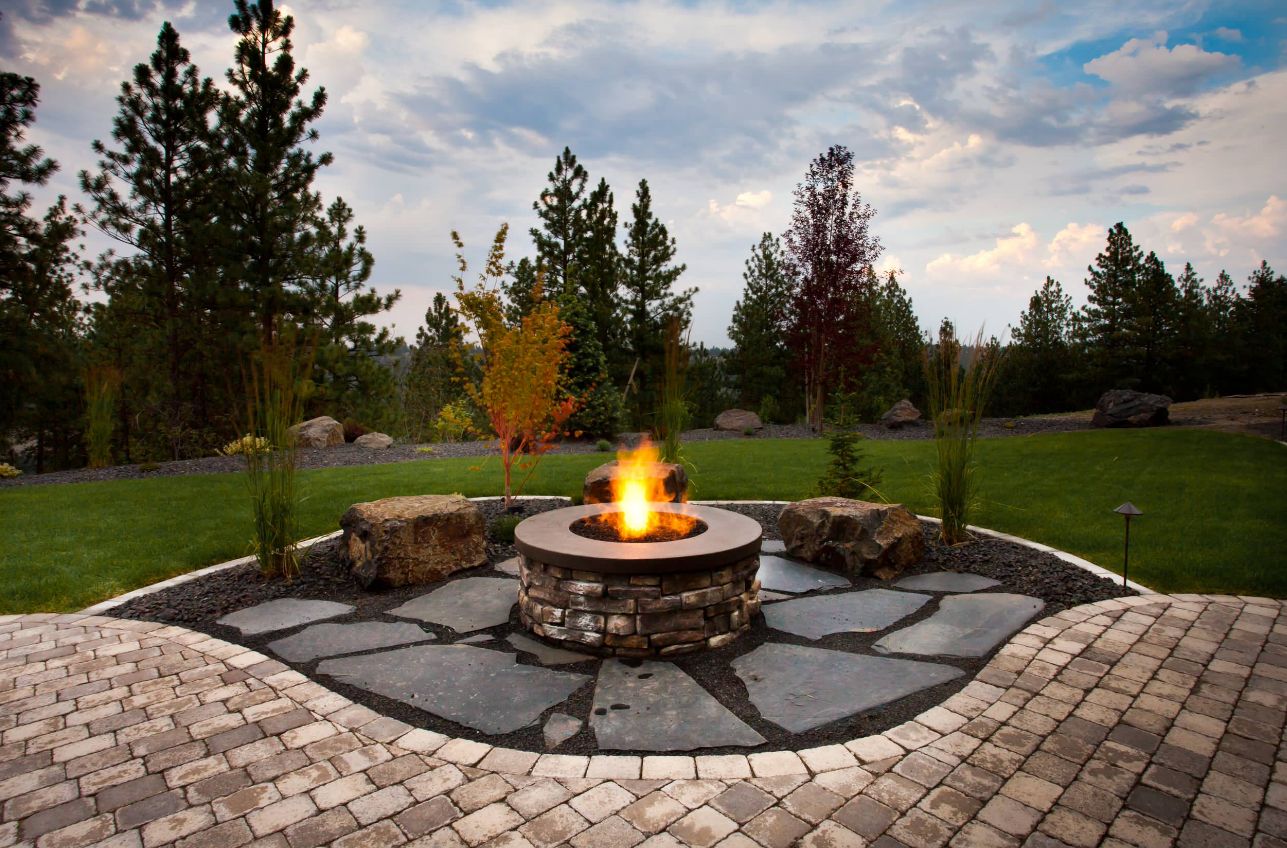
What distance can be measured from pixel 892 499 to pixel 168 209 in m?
14.0

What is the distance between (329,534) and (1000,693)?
16.2 ft

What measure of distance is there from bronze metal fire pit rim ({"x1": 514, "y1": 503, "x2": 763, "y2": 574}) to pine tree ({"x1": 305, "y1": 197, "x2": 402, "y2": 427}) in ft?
38.0

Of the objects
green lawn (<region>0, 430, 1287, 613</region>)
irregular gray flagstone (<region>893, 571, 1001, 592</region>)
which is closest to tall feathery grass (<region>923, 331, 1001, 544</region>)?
irregular gray flagstone (<region>893, 571, 1001, 592</region>)

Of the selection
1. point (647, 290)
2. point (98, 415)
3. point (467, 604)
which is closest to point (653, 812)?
point (467, 604)

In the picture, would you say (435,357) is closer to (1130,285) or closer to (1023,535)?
(1023,535)

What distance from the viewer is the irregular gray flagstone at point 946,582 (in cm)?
388

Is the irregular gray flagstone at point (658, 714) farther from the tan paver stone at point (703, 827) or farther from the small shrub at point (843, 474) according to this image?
the small shrub at point (843, 474)

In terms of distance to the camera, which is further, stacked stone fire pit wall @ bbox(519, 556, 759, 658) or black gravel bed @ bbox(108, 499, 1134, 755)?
stacked stone fire pit wall @ bbox(519, 556, 759, 658)

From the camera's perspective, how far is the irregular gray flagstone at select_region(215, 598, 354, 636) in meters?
3.42

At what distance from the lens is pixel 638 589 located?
295cm

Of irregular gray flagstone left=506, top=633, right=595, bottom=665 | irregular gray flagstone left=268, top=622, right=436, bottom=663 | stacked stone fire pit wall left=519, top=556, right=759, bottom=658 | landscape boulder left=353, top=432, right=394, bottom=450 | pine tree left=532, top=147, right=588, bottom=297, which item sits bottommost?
irregular gray flagstone left=506, top=633, right=595, bottom=665

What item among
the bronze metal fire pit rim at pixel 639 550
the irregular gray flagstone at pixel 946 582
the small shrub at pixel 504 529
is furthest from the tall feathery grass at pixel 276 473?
the irregular gray flagstone at pixel 946 582

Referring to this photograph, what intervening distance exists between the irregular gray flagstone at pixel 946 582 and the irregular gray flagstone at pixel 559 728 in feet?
7.98

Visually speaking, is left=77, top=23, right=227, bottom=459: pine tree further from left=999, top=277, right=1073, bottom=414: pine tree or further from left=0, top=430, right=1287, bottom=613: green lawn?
left=999, top=277, right=1073, bottom=414: pine tree
